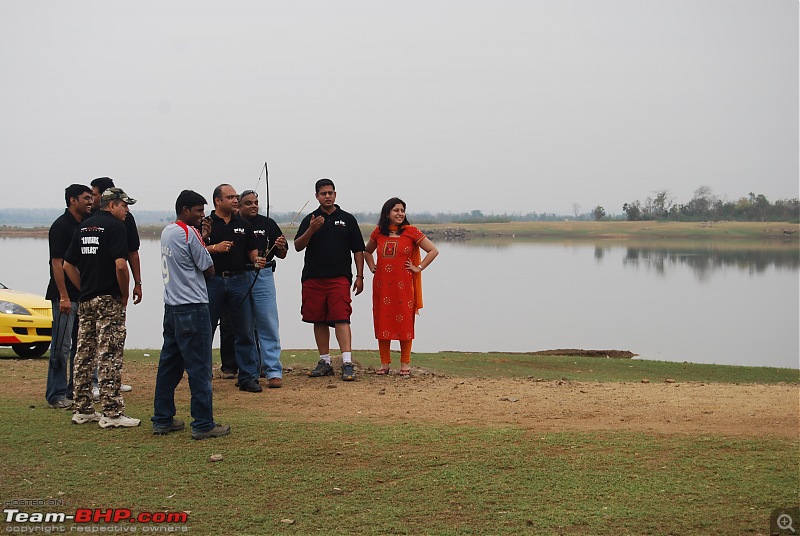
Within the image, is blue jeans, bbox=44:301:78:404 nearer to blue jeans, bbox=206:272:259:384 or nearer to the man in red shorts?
blue jeans, bbox=206:272:259:384

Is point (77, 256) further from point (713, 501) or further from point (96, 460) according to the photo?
point (713, 501)

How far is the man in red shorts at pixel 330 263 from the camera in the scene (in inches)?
409

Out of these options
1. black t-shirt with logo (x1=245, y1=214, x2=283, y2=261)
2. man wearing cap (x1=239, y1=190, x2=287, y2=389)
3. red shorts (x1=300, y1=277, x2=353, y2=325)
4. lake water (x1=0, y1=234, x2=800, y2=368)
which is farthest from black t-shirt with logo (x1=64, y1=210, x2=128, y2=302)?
lake water (x1=0, y1=234, x2=800, y2=368)

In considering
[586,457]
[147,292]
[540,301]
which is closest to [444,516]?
[586,457]

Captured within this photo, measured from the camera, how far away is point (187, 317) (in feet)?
23.6

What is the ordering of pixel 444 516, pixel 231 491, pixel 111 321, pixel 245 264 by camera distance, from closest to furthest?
1. pixel 444 516
2. pixel 231 491
3. pixel 111 321
4. pixel 245 264

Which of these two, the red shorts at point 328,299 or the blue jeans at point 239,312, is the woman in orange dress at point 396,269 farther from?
the blue jeans at point 239,312

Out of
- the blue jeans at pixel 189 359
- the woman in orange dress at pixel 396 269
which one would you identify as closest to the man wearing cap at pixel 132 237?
the blue jeans at pixel 189 359

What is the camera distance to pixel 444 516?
5.55m

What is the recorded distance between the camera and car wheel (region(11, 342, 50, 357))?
13414 mm

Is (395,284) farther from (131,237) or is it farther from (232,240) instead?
(131,237)

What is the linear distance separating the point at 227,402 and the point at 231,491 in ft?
10.3

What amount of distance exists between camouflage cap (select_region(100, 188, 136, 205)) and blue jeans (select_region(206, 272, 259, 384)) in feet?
6.14

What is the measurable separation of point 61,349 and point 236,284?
1.89 metres
